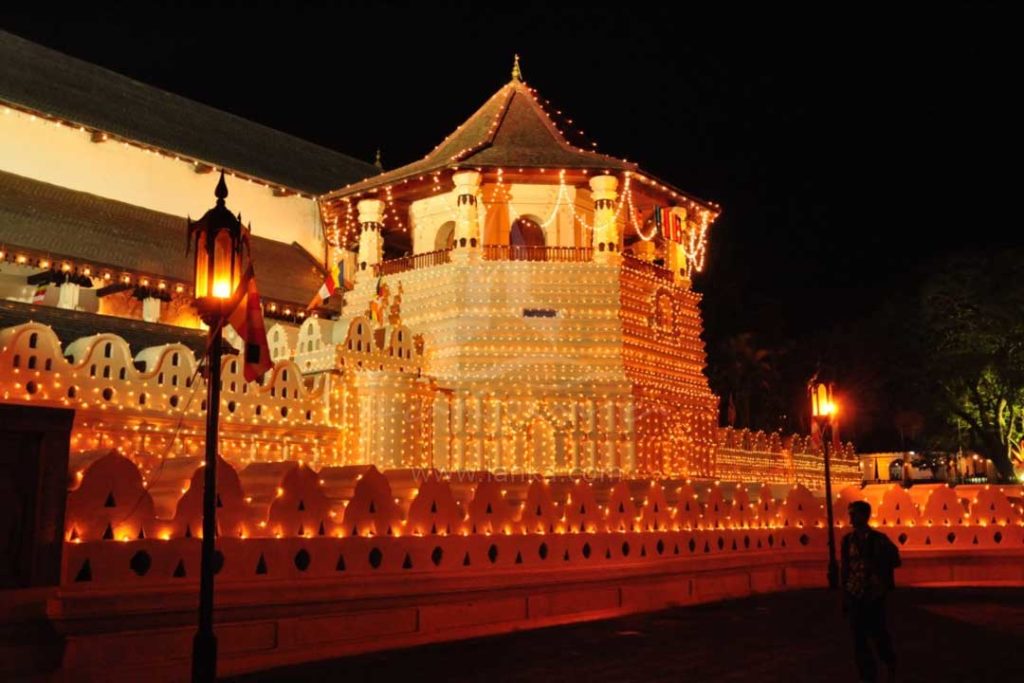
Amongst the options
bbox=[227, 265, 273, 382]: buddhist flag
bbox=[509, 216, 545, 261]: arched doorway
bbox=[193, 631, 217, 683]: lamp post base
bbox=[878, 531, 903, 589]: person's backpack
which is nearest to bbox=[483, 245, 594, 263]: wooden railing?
bbox=[509, 216, 545, 261]: arched doorway

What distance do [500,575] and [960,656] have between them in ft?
17.0

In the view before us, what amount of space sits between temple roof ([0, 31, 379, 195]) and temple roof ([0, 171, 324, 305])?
188 centimetres

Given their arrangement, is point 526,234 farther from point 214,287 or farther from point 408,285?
point 214,287

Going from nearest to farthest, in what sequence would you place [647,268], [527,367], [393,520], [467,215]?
[393,520] → [527,367] → [467,215] → [647,268]

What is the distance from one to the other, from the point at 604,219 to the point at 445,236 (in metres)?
4.62

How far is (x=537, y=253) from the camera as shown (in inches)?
904

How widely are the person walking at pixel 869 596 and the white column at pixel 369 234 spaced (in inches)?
685

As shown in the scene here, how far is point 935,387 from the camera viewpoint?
38375 millimetres

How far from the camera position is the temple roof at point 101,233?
65.1 feet

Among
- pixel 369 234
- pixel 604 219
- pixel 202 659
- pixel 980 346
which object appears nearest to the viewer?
pixel 202 659

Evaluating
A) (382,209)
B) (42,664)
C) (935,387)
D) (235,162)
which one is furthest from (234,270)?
(935,387)

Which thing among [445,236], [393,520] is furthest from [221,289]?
[445,236]

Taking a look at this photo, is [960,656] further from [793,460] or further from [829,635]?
[793,460]

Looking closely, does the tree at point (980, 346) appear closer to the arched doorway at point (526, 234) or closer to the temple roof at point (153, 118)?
the arched doorway at point (526, 234)
